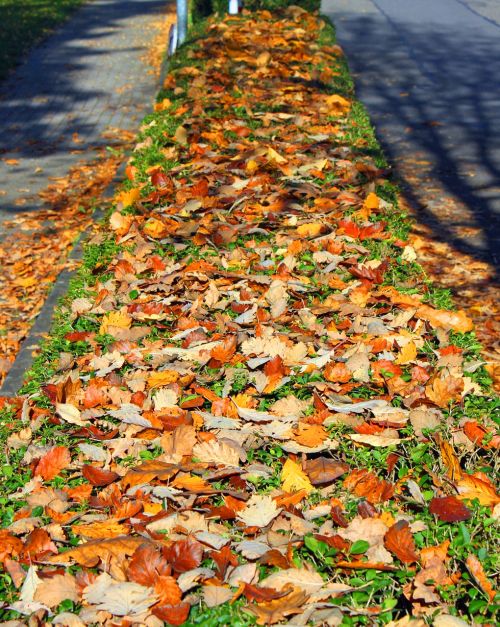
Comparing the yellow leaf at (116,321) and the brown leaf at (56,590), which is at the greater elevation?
the brown leaf at (56,590)

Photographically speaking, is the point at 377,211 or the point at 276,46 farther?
the point at 276,46

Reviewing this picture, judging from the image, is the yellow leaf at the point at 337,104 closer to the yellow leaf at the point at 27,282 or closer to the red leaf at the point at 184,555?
the yellow leaf at the point at 27,282

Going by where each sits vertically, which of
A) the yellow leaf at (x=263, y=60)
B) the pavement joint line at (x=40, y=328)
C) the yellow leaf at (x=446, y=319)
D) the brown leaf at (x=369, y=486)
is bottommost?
the pavement joint line at (x=40, y=328)

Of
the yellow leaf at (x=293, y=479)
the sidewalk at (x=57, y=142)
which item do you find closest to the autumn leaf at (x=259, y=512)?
the yellow leaf at (x=293, y=479)

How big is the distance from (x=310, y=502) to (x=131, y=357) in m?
1.26

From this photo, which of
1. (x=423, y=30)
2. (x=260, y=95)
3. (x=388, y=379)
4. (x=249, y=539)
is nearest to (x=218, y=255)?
(x=388, y=379)

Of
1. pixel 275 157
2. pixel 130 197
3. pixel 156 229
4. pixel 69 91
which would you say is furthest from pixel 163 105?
pixel 69 91

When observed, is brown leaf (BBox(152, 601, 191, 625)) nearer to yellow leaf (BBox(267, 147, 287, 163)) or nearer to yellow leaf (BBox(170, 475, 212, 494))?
yellow leaf (BBox(170, 475, 212, 494))

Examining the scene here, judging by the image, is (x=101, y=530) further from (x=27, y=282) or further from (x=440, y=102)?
(x=440, y=102)

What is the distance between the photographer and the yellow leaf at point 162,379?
340 centimetres

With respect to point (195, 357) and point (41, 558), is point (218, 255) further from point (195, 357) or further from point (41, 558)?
point (41, 558)

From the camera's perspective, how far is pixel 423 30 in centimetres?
1538

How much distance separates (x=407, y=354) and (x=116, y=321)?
1.38 meters

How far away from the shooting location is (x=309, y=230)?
4.89 meters
